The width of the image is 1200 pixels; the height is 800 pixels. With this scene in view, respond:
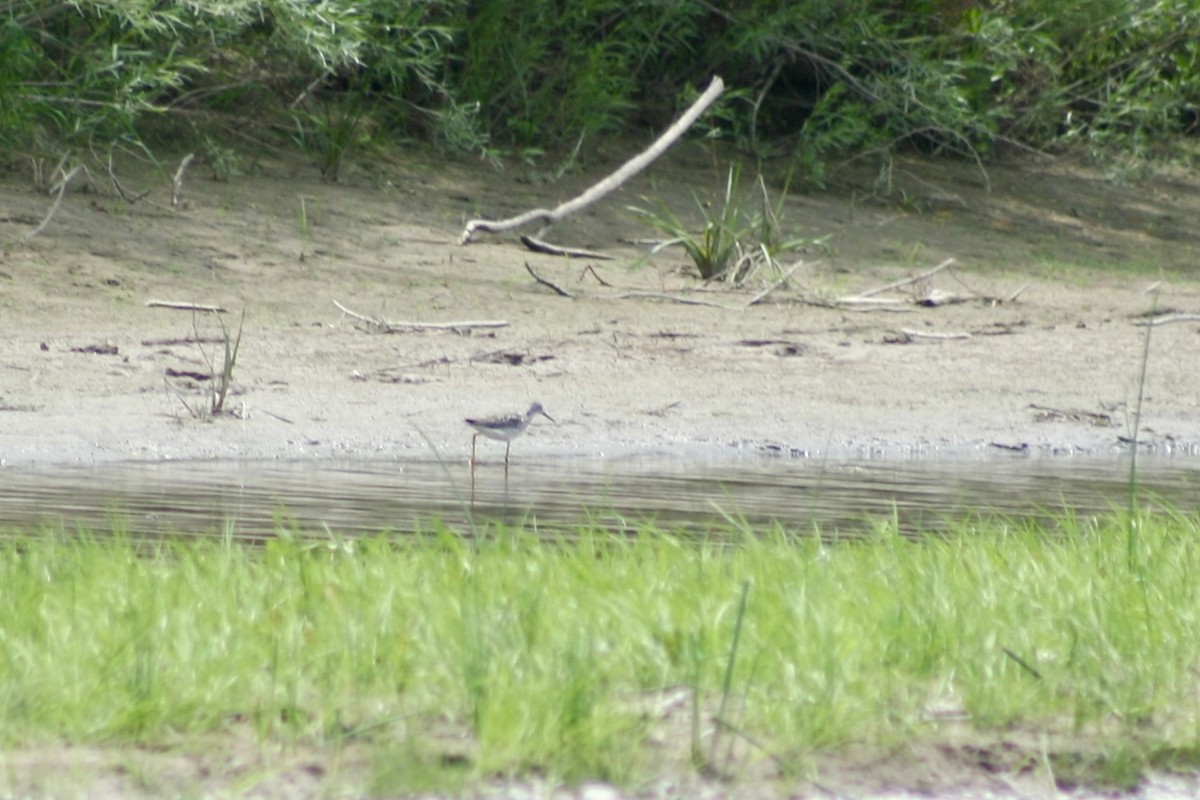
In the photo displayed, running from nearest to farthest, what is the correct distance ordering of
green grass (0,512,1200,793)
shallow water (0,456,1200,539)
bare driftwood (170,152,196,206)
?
green grass (0,512,1200,793) < shallow water (0,456,1200,539) < bare driftwood (170,152,196,206)

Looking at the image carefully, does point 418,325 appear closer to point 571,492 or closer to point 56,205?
point 56,205

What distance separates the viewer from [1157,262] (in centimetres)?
1242

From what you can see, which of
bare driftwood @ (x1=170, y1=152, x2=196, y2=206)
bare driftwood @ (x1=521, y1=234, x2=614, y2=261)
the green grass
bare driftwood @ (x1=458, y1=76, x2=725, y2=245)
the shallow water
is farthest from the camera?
bare driftwood @ (x1=521, y1=234, x2=614, y2=261)

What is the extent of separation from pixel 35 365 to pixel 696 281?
12.8 ft

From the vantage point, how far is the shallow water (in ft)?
17.4

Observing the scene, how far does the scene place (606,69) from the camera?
1303cm

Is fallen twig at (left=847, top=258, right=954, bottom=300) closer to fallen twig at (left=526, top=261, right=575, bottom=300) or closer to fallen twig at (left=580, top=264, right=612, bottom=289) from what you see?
fallen twig at (left=580, top=264, right=612, bottom=289)

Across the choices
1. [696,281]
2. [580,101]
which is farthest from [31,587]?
[580,101]

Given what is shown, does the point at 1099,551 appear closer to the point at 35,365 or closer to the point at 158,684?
the point at 158,684

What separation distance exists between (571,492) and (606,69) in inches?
293

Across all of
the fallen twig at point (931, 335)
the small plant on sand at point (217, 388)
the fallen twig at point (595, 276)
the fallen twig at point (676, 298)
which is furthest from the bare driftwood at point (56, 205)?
the fallen twig at point (931, 335)

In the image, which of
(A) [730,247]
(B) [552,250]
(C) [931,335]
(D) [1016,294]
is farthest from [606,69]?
(C) [931,335]

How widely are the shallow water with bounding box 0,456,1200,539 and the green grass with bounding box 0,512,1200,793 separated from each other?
1.09 m

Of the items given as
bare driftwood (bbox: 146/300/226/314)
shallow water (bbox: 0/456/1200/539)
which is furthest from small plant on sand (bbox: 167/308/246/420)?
bare driftwood (bbox: 146/300/226/314)
